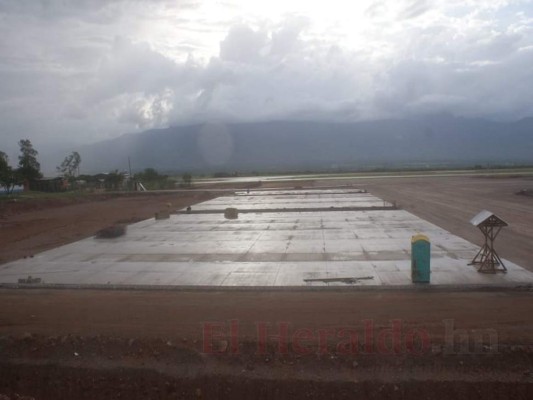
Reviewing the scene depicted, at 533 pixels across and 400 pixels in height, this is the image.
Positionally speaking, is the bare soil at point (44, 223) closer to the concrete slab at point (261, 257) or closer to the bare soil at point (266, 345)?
the concrete slab at point (261, 257)

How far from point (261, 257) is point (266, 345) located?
890 cm

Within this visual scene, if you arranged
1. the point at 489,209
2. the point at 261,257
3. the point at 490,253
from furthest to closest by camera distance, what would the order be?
the point at 489,209
the point at 261,257
the point at 490,253

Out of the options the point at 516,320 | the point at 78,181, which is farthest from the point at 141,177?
the point at 516,320

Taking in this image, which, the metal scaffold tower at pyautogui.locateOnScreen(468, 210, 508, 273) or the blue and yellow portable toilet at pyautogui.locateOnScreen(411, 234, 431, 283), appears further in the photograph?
the metal scaffold tower at pyautogui.locateOnScreen(468, 210, 508, 273)

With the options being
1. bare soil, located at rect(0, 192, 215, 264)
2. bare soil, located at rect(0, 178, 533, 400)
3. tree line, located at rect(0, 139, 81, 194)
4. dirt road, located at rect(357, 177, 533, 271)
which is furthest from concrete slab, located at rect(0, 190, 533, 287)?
tree line, located at rect(0, 139, 81, 194)

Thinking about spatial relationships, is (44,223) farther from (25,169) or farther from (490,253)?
(25,169)

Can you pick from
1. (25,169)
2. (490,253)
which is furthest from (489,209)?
(25,169)

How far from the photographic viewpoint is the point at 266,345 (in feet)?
32.0

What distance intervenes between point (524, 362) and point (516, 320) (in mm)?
2222

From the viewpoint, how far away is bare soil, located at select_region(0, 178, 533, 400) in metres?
8.62

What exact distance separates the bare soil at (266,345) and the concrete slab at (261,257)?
4.71 ft

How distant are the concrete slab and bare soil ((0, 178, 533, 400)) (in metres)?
1.43

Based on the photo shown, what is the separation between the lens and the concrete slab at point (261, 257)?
15227 mm

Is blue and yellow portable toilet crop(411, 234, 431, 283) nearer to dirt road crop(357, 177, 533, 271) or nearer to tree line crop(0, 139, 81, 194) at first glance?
dirt road crop(357, 177, 533, 271)
